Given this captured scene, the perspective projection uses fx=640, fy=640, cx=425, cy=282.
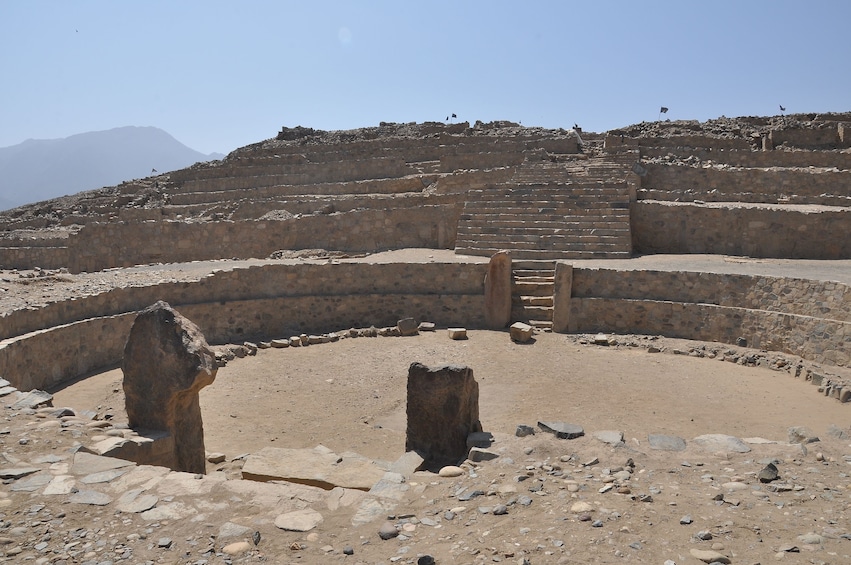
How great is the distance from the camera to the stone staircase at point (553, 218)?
1628 cm

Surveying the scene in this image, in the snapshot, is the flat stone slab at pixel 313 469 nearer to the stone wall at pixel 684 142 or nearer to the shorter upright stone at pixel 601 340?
the shorter upright stone at pixel 601 340

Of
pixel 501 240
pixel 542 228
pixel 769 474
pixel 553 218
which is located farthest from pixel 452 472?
pixel 553 218

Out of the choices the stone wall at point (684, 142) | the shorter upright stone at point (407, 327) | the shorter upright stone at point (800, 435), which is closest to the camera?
the shorter upright stone at point (800, 435)

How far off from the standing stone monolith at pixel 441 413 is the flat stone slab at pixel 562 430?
78 centimetres

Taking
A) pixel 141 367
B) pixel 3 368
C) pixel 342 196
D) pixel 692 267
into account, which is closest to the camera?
pixel 141 367

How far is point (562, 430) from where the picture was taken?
261 inches

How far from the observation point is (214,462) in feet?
24.8

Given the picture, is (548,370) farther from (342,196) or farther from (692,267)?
(342,196)

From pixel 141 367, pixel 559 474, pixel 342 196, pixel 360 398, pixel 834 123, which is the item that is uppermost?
pixel 834 123

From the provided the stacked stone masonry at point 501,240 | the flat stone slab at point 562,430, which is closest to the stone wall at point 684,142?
the stacked stone masonry at point 501,240

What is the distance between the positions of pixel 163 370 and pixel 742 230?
14258mm

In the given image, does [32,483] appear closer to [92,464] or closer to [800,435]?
[92,464]

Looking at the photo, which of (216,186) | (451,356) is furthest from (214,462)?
(216,186)

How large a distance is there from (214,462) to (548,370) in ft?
19.1
